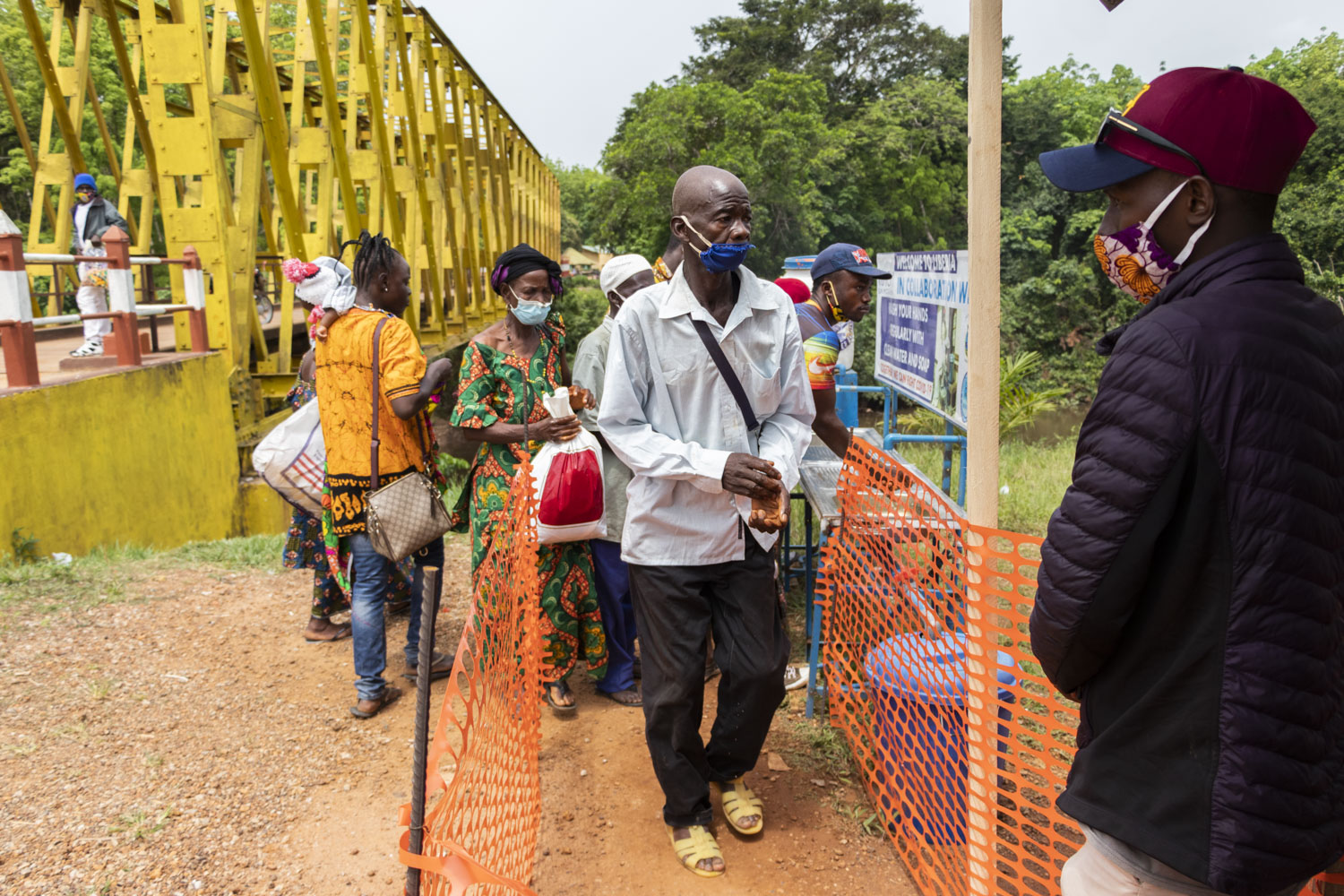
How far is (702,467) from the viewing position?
2529mm

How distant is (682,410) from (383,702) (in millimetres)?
2075

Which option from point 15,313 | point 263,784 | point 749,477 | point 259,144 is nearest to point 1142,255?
point 749,477

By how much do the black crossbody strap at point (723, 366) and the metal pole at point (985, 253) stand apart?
28.1 inches

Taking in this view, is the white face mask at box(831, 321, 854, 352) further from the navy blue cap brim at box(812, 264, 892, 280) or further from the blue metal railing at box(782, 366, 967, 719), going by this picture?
the navy blue cap brim at box(812, 264, 892, 280)

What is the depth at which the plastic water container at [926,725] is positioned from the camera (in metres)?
2.45

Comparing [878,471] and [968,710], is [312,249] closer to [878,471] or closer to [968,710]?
[878,471]

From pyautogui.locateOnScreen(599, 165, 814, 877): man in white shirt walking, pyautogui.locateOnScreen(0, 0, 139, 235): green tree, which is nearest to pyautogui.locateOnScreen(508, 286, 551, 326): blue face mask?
Answer: pyautogui.locateOnScreen(599, 165, 814, 877): man in white shirt walking

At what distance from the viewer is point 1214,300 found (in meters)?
1.31

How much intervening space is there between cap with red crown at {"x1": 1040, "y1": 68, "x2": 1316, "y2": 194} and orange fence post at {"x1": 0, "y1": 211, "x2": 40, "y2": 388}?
5767mm

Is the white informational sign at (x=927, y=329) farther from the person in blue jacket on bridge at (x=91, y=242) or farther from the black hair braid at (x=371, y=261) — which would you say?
the person in blue jacket on bridge at (x=91, y=242)

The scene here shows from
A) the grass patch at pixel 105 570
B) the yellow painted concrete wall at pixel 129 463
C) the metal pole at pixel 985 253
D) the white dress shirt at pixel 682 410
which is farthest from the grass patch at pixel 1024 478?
the yellow painted concrete wall at pixel 129 463

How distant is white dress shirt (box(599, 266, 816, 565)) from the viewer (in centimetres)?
262

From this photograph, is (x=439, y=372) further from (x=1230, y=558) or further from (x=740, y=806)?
(x=1230, y=558)

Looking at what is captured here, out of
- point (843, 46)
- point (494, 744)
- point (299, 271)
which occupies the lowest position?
point (494, 744)
